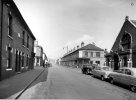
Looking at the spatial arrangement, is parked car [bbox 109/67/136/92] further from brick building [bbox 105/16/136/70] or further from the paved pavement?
brick building [bbox 105/16/136/70]

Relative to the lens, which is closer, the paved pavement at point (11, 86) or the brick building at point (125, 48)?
the paved pavement at point (11, 86)

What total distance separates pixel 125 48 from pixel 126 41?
1.20 meters

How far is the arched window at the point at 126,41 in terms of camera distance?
26.7m

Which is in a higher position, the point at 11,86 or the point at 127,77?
the point at 127,77

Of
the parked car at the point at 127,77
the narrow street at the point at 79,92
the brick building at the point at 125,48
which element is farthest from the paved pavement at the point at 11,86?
the brick building at the point at 125,48

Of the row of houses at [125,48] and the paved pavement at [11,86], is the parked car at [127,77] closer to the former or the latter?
the paved pavement at [11,86]

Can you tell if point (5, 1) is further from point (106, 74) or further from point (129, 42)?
point (129, 42)

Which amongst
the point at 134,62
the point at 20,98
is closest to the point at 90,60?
the point at 134,62

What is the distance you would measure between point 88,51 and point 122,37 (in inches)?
1130

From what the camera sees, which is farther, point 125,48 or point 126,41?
point 125,48

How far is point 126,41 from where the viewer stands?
2744 cm

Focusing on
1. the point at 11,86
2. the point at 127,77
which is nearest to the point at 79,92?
the point at 127,77

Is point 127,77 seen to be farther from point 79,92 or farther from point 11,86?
point 11,86

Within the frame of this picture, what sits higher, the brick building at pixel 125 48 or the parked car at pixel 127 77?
the brick building at pixel 125 48
